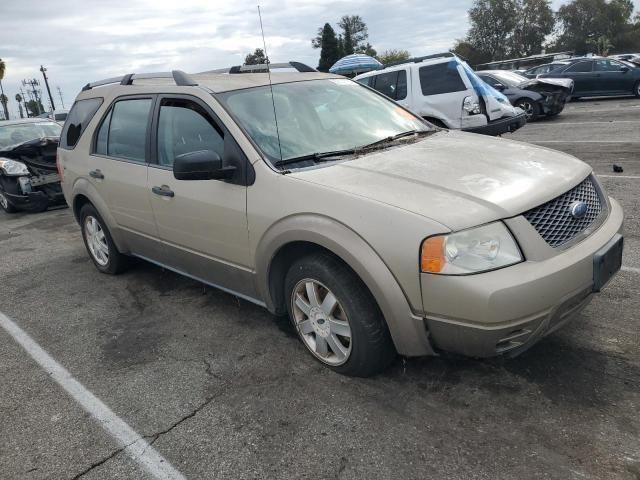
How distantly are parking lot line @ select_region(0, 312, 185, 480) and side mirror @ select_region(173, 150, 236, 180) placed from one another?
1.39m

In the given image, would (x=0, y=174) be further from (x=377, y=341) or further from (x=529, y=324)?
(x=529, y=324)

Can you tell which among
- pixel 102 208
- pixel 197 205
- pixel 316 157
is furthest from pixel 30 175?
pixel 316 157

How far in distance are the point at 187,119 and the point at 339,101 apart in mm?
1084

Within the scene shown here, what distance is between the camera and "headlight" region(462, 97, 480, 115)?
9.38m

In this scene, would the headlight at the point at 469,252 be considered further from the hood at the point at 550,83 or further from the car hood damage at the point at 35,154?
the hood at the point at 550,83

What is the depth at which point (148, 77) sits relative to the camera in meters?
4.32

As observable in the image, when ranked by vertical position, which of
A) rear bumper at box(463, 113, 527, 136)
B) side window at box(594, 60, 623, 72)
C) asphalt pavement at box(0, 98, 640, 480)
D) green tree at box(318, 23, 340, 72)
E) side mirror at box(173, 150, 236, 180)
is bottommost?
asphalt pavement at box(0, 98, 640, 480)

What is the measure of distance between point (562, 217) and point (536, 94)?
44.2 ft

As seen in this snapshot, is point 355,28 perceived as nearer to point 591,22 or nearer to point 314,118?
point 591,22

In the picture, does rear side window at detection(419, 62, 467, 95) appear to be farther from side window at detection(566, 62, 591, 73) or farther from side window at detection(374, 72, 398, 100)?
side window at detection(566, 62, 591, 73)

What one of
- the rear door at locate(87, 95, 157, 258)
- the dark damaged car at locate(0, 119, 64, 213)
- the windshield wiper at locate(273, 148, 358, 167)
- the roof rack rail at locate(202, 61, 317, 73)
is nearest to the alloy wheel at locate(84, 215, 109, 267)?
the rear door at locate(87, 95, 157, 258)

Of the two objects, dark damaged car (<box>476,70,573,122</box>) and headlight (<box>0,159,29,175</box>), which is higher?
headlight (<box>0,159,29,175</box>)

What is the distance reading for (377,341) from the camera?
2.79m

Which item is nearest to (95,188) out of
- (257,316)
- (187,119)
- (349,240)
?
(187,119)
